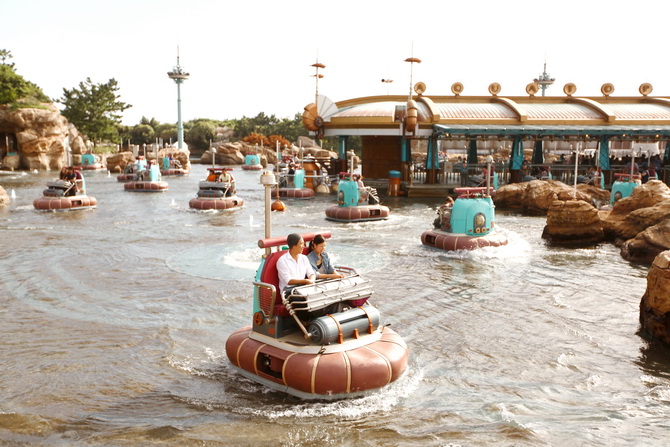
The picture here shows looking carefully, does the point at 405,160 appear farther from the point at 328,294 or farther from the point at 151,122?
the point at 151,122

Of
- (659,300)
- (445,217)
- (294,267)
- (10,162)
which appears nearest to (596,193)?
(445,217)

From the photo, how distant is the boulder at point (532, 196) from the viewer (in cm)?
2858

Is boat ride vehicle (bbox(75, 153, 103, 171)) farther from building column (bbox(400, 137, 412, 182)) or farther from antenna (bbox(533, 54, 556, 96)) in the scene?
antenna (bbox(533, 54, 556, 96))

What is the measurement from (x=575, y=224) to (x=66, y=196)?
73.2 feet

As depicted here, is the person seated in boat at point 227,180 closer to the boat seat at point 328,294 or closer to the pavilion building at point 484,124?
the pavilion building at point 484,124

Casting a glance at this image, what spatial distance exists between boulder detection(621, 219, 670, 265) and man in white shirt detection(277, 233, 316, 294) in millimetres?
11929

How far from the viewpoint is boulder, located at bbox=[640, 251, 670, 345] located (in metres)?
10.3

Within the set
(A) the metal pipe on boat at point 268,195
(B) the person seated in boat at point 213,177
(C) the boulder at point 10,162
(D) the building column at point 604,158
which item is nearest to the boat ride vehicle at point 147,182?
(B) the person seated in boat at point 213,177

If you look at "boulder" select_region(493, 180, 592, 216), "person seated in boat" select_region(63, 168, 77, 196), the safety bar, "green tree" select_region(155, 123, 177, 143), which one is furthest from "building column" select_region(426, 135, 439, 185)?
"green tree" select_region(155, 123, 177, 143)

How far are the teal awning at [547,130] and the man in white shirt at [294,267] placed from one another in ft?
88.2

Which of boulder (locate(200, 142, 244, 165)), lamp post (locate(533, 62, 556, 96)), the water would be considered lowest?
the water

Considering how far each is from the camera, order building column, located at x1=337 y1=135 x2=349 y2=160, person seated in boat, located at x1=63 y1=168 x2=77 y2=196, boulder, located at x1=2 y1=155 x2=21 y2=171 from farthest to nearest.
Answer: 1. boulder, located at x1=2 y1=155 x2=21 y2=171
2. building column, located at x1=337 y1=135 x2=349 y2=160
3. person seated in boat, located at x1=63 y1=168 x2=77 y2=196

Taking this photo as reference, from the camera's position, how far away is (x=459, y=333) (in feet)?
36.7

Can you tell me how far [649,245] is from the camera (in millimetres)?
17156
